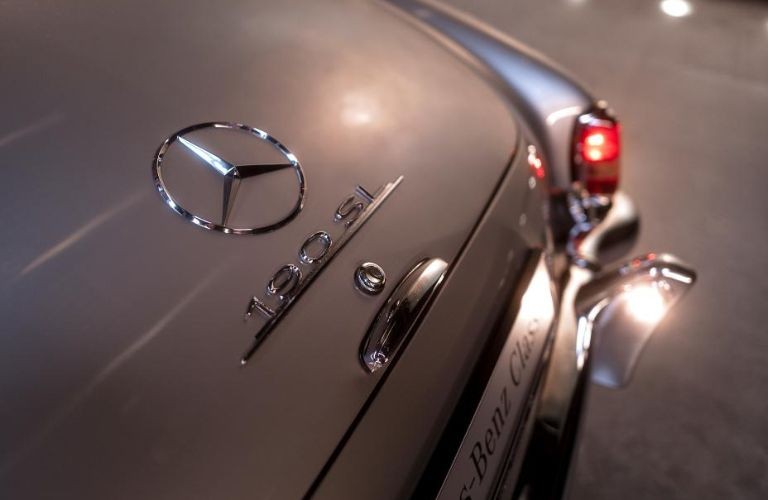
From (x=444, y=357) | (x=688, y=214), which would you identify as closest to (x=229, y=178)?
(x=444, y=357)

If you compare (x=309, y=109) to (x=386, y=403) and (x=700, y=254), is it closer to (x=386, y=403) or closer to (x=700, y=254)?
(x=386, y=403)

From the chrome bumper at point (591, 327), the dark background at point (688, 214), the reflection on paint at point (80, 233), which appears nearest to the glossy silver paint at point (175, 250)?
the reflection on paint at point (80, 233)

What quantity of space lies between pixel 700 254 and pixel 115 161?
2.25 m

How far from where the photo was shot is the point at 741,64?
372 cm

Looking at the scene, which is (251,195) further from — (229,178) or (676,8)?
(676,8)

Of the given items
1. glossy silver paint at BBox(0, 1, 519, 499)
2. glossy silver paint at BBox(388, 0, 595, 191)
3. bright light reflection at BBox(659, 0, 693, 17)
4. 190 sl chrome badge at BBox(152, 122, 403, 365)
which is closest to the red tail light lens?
glossy silver paint at BBox(388, 0, 595, 191)

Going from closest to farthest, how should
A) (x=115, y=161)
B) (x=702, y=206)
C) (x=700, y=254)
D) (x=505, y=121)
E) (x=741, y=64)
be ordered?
1. (x=115, y=161)
2. (x=505, y=121)
3. (x=700, y=254)
4. (x=702, y=206)
5. (x=741, y=64)

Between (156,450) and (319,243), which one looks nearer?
(156,450)

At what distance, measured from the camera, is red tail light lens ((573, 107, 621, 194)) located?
1484mm

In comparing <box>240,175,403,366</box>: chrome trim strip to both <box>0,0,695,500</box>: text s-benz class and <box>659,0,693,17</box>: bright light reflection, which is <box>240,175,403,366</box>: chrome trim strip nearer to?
<box>0,0,695,500</box>: text s-benz class

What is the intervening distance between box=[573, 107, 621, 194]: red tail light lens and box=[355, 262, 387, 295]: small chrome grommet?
2.52ft

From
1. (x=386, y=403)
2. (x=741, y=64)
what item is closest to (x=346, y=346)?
(x=386, y=403)

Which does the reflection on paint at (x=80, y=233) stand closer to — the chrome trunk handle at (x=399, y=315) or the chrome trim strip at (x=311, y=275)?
the chrome trim strip at (x=311, y=275)

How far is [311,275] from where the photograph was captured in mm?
873
